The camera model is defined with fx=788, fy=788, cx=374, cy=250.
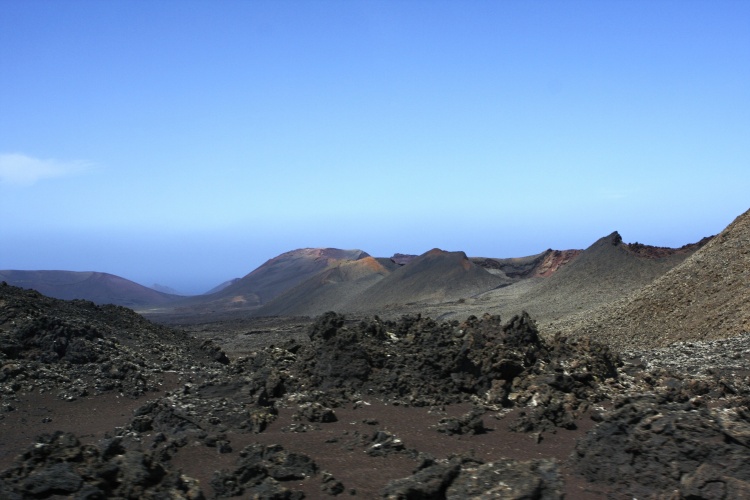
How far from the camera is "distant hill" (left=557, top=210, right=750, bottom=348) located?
20.3 m

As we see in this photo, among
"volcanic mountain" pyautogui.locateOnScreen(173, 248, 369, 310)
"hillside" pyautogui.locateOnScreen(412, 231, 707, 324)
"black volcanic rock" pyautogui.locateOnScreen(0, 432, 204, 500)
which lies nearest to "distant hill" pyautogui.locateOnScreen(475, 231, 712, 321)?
"hillside" pyautogui.locateOnScreen(412, 231, 707, 324)

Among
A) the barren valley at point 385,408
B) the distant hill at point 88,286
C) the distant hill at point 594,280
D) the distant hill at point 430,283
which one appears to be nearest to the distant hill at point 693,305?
the barren valley at point 385,408

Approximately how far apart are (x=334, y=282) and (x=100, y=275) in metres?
47.1

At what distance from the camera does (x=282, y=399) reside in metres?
12.4

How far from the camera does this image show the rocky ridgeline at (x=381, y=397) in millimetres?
7785

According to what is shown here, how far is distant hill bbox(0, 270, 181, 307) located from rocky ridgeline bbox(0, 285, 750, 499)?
234ft

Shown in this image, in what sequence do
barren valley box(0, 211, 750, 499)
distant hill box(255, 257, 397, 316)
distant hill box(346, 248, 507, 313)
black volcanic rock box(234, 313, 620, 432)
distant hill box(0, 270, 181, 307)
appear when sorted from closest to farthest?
barren valley box(0, 211, 750, 499)
black volcanic rock box(234, 313, 620, 432)
distant hill box(346, 248, 507, 313)
distant hill box(255, 257, 397, 316)
distant hill box(0, 270, 181, 307)

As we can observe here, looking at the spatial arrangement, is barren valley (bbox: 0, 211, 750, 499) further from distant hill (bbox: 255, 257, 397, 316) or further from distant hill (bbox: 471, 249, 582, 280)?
distant hill (bbox: 471, 249, 582, 280)

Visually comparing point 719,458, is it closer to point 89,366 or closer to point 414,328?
point 414,328

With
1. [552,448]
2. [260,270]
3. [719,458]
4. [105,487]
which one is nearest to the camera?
[105,487]

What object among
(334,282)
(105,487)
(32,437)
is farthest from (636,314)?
(334,282)

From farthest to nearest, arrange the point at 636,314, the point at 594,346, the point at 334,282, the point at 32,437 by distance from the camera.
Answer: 1. the point at 334,282
2. the point at 636,314
3. the point at 594,346
4. the point at 32,437

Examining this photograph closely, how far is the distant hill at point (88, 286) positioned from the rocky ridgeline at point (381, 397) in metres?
71.4

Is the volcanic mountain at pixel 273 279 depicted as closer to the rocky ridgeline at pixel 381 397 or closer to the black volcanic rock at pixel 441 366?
the rocky ridgeline at pixel 381 397
